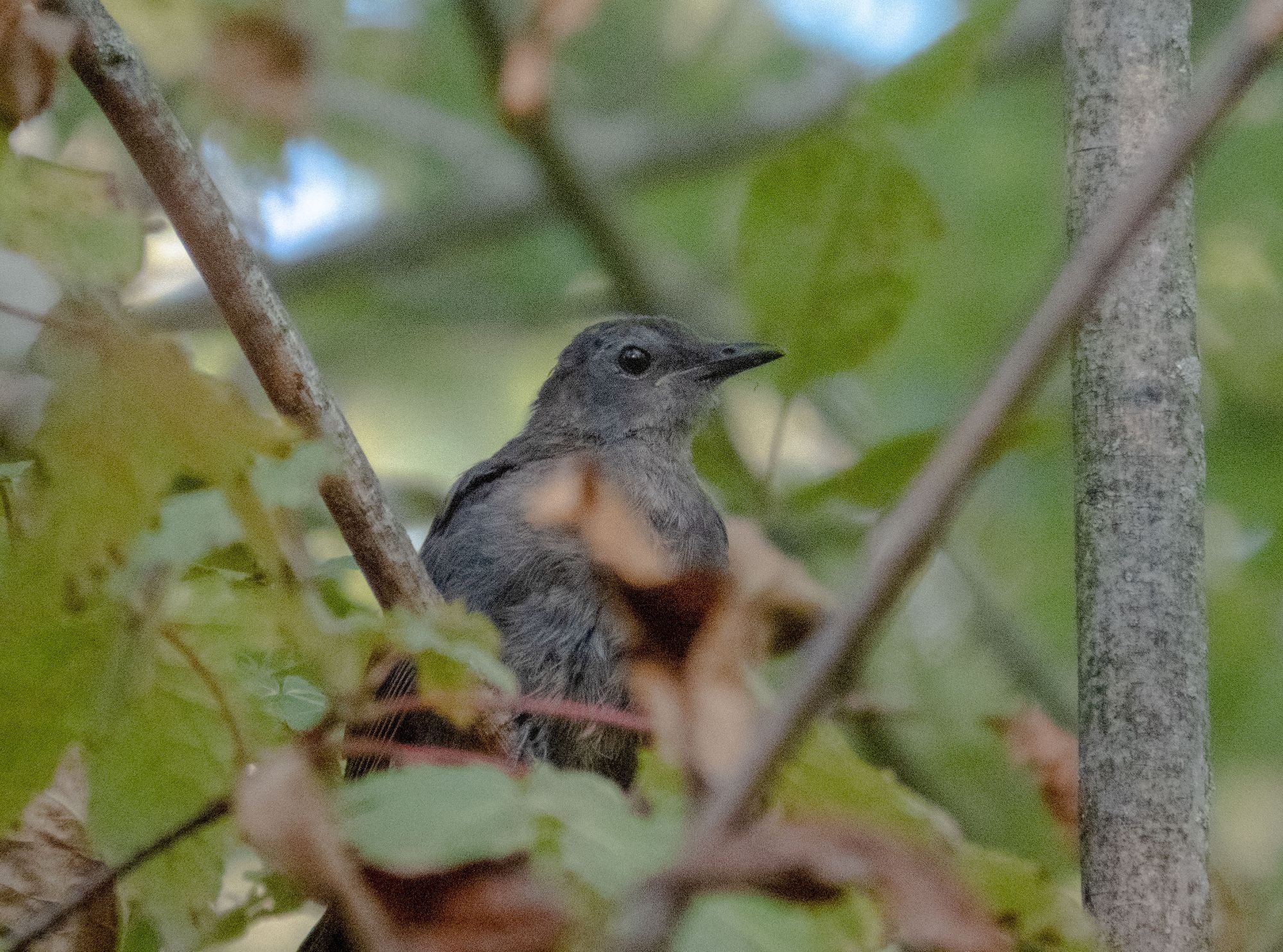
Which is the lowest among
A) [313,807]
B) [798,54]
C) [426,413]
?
[313,807]

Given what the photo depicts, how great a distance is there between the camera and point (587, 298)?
7.36 metres

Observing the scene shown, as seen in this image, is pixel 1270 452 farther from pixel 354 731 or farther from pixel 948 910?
pixel 948 910

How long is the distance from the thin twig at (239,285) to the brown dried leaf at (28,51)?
91 millimetres

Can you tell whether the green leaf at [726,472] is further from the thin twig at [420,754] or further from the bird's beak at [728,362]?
the thin twig at [420,754]

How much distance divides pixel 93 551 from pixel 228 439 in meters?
0.16

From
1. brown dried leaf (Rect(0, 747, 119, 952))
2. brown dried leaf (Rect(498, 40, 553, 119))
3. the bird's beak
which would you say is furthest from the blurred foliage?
brown dried leaf (Rect(498, 40, 553, 119))

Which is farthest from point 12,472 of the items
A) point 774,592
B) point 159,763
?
point 774,592

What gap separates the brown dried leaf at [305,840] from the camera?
4.03 feet

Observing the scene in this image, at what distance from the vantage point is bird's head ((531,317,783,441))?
17.4ft

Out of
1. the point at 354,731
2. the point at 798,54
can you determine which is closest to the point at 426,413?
the point at 798,54

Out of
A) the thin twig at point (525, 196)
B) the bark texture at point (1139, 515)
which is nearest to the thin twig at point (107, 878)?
the bark texture at point (1139, 515)

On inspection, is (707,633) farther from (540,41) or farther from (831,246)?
(831,246)

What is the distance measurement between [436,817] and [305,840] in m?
0.12

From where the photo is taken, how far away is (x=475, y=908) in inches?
53.6
